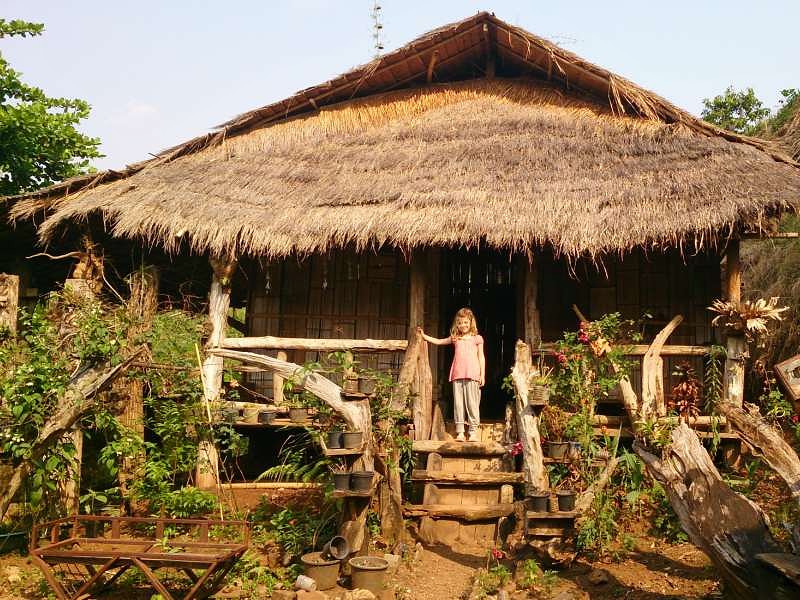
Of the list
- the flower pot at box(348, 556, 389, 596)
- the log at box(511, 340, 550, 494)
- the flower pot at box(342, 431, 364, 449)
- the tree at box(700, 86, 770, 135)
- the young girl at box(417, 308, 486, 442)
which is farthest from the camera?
the tree at box(700, 86, 770, 135)

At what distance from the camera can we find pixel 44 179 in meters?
12.3

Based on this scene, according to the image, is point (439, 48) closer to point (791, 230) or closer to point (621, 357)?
point (621, 357)

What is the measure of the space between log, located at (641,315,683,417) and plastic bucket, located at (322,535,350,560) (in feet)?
10.8

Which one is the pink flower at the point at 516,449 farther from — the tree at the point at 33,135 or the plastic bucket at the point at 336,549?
the tree at the point at 33,135

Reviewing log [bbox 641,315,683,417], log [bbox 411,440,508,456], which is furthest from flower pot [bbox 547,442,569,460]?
log [bbox 641,315,683,417]

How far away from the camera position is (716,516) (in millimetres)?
4340

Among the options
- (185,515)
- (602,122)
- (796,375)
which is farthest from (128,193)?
(796,375)

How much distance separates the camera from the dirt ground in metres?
4.93

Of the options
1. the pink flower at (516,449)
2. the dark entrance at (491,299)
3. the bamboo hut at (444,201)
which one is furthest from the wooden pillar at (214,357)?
the dark entrance at (491,299)

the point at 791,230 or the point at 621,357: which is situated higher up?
the point at 791,230

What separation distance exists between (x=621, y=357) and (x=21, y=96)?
10403mm

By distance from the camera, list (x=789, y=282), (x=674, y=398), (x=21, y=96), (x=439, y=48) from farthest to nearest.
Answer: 1. (x=21, y=96)
2. (x=789, y=282)
3. (x=439, y=48)
4. (x=674, y=398)

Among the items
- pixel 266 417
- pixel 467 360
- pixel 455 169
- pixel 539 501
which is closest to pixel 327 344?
pixel 266 417

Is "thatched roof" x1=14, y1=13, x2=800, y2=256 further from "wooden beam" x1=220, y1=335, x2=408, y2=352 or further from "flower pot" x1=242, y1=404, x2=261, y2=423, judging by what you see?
"flower pot" x1=242, y1=404, x2=261, y2=423
